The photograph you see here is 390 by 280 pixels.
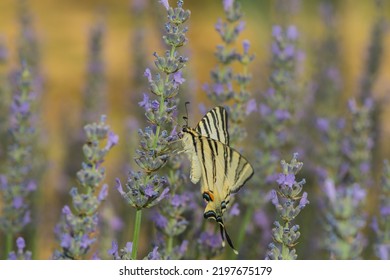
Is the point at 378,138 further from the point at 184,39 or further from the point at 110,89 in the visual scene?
the point at 110,89

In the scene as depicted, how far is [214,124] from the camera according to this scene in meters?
1.90

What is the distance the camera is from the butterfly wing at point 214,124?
1.87m

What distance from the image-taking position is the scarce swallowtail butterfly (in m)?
1.70

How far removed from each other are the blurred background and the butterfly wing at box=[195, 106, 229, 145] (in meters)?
0.28

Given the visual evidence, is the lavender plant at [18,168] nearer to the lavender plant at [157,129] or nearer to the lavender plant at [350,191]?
the lavender plant at [157,129]

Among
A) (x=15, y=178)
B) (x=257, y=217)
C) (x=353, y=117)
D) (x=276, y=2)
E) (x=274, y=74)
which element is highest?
(x=276, y=2)

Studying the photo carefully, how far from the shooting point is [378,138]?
11.5ft

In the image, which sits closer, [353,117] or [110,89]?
[353,117]

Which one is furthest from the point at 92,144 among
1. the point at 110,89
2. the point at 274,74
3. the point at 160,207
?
the point at 110,89

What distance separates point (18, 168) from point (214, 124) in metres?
0.77

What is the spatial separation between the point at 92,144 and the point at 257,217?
1.26 m

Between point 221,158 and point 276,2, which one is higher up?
point 276,2

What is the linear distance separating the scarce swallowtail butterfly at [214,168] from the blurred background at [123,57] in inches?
15.2

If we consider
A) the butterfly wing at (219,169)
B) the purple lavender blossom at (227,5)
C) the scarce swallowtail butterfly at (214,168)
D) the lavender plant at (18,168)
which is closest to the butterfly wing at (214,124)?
the scarce swallowtail butterfly at (214,168)
